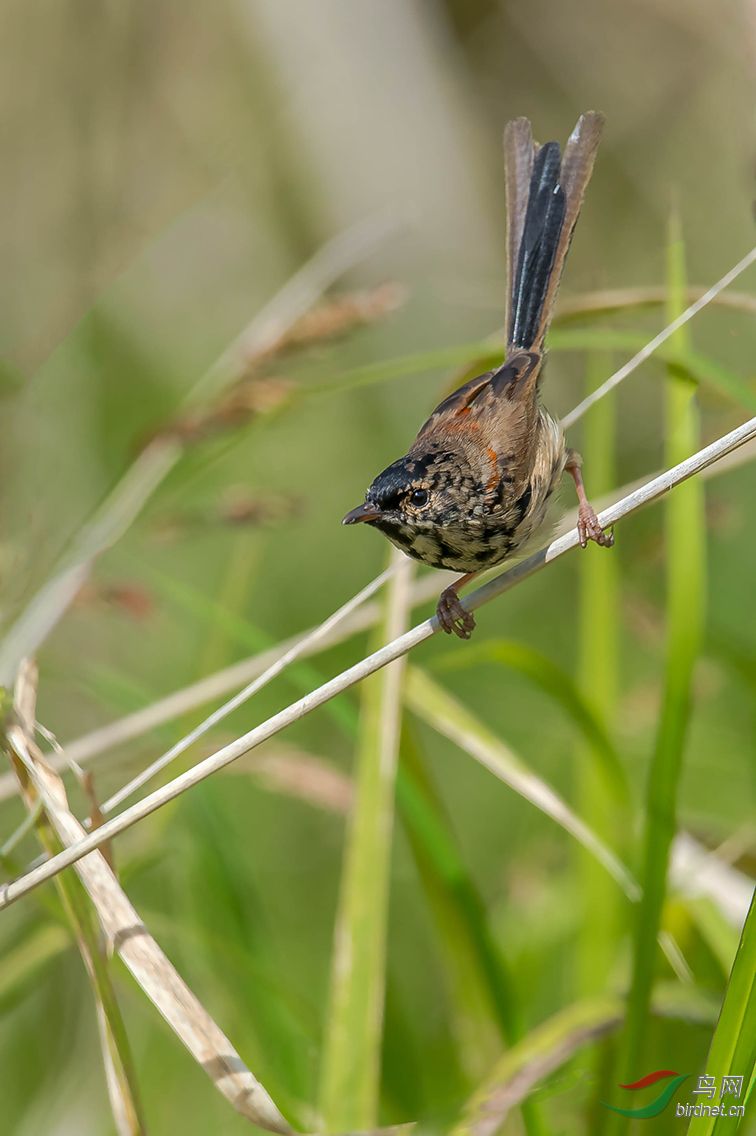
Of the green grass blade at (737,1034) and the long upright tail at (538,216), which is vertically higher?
the long upright tail at (538,216)

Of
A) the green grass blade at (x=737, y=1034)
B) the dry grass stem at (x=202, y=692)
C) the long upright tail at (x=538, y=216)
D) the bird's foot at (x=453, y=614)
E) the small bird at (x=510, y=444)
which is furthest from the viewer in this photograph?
the long upright tail at (x=538, y=216)

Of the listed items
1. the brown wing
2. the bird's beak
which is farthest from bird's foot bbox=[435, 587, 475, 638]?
the brown wing

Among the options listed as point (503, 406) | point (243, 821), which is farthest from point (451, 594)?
point (243, 821)

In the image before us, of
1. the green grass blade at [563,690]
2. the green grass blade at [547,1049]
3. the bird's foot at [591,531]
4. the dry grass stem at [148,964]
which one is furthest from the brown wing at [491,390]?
the green grass blade at [547,1049]

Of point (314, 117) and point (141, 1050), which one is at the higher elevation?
point (314, 117)

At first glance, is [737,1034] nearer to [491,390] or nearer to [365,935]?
[365,935]

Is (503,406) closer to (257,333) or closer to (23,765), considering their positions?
(257,333)

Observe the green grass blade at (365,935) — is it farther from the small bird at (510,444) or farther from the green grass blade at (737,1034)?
the green grass blade at (737,1034)

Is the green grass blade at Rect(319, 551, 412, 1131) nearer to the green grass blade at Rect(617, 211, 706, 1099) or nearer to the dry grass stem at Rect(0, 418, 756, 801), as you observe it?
the dry grass stem at Rect(0, 418, 756, 801)
